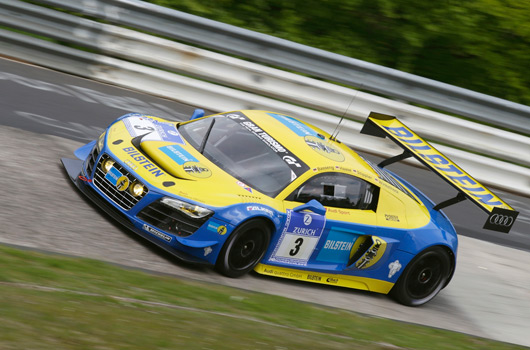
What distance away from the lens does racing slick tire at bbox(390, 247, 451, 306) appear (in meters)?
Answer: 8.09

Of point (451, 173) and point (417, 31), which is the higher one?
point (417, 31)

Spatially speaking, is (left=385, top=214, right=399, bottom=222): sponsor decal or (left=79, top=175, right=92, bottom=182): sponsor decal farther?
(left=385, top=214, right=399, bottom=222): sponsor decal

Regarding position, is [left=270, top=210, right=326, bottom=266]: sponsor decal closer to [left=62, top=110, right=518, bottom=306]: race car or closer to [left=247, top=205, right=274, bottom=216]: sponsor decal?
[left=62, top=110, right=518, bottom=306]: race car

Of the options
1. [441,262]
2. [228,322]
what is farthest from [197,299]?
[441,262]

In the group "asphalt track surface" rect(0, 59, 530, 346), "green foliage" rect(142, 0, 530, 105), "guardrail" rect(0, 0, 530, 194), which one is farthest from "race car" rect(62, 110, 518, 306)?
"green foliage" rect(142, 0, 530, 105)

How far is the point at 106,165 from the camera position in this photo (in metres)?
7.08

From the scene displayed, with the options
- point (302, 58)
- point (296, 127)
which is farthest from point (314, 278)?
point (302, 58)

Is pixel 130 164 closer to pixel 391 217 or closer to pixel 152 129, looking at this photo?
pixel 152 129

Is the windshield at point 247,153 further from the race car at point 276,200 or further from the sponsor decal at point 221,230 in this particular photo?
the sponsor decal at point 221,230

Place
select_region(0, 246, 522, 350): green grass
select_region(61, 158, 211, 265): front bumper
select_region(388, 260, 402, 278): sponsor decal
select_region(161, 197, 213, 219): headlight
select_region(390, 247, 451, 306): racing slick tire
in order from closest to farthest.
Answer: select_region(0, 246, 522, 350): green grass < select_region(161, 197, 213, 219): headlight < select_region(61, 158, 211, 265): front bumper < select_region(388, 260, 402, 278): sponsor decal < select_region(390, 247, 451, 306): racing slick tire

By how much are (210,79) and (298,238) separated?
529 centimetres

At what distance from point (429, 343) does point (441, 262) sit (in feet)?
5.30

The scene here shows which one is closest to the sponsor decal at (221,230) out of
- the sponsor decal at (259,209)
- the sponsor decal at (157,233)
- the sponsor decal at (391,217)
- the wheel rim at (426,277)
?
the sponsor decal at (259,209)

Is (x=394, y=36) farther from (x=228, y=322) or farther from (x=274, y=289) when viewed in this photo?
(x=228, y=322)
